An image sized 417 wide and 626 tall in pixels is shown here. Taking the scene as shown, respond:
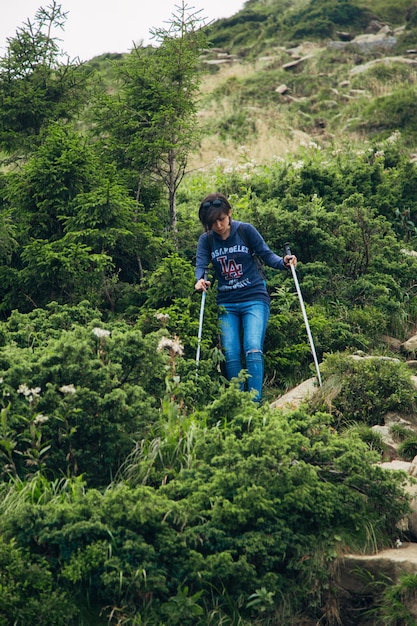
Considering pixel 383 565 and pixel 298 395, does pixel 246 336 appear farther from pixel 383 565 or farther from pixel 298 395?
pixel 383 565

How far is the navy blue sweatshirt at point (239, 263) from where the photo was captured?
7395 millimetres

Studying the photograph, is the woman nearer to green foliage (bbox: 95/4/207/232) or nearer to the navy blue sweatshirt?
the navy blue sweatshirt

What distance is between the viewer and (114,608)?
14.0 feet

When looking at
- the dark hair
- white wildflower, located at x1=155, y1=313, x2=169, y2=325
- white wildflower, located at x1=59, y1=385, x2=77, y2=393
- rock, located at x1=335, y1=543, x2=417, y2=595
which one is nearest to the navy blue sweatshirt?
the dark hair

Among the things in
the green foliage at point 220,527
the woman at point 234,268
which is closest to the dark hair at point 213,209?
the woman at point 234,268

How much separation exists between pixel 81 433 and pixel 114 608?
1.30 metres

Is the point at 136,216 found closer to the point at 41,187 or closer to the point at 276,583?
the point at 41,187

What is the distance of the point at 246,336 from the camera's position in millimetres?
7070

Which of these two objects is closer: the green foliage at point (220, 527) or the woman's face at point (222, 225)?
the green foliage at point (220, 527)

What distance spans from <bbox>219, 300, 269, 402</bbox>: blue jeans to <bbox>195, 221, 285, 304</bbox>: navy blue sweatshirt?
11 cm

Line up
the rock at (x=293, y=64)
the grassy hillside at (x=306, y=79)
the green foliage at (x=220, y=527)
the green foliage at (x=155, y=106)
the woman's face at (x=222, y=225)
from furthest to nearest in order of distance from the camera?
the rock at (x=293, y=64) → the grassy hillside at (x=306, y=79) → the green foliage at (x=155, y=106) → the woman's face at (x=222, y=225) → the green foliage at (x=220, y=527)

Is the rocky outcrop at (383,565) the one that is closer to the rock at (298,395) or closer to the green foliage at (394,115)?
the rock at (298,395)

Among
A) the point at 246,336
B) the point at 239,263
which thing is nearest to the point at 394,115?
the point at 239,263

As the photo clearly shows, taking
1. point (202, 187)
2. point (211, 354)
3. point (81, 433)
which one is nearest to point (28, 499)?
point (81, 433)
